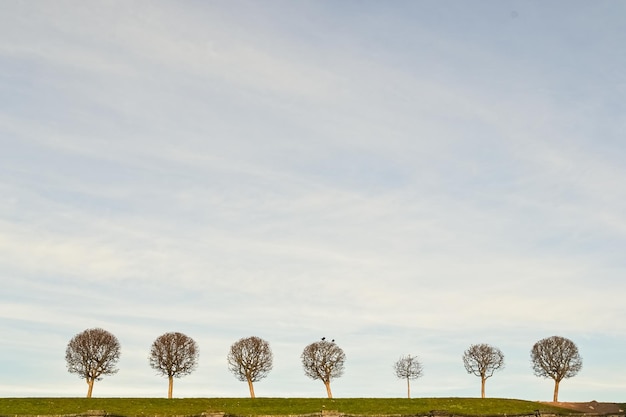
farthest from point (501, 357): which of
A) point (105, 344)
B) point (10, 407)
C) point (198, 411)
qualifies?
point (10, 407)

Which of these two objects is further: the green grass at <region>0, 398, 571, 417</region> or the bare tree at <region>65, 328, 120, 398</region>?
the bare tree at <region>65, 328, 120, 398</region>

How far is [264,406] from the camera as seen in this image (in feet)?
224

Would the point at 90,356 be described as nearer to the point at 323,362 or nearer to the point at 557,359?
the point at 323,362

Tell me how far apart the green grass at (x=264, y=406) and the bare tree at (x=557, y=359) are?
22.2 meters

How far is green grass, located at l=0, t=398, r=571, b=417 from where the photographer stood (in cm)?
6062

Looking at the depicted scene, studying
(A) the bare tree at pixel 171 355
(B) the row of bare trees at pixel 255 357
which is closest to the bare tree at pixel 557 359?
(B) the row of bare trees at pixel 255 357

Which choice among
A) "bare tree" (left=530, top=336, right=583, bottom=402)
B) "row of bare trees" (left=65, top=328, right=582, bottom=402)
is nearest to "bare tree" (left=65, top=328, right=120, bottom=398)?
"row of bare trees" (left=65, top=328, right=582, bottom=402)

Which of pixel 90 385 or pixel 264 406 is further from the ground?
pixel 90 385

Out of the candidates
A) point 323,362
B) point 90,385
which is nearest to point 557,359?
point 323,362

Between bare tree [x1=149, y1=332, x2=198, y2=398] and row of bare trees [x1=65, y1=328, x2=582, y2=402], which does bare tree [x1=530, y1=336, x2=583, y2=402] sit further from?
bare tree [x1=149, y1=332, x2=198, y2=398]

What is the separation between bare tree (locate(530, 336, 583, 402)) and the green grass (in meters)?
22.2

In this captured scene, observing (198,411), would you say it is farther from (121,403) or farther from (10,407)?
(10,407)

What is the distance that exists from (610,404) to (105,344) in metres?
69.7

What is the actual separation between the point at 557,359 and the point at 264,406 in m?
51.9
